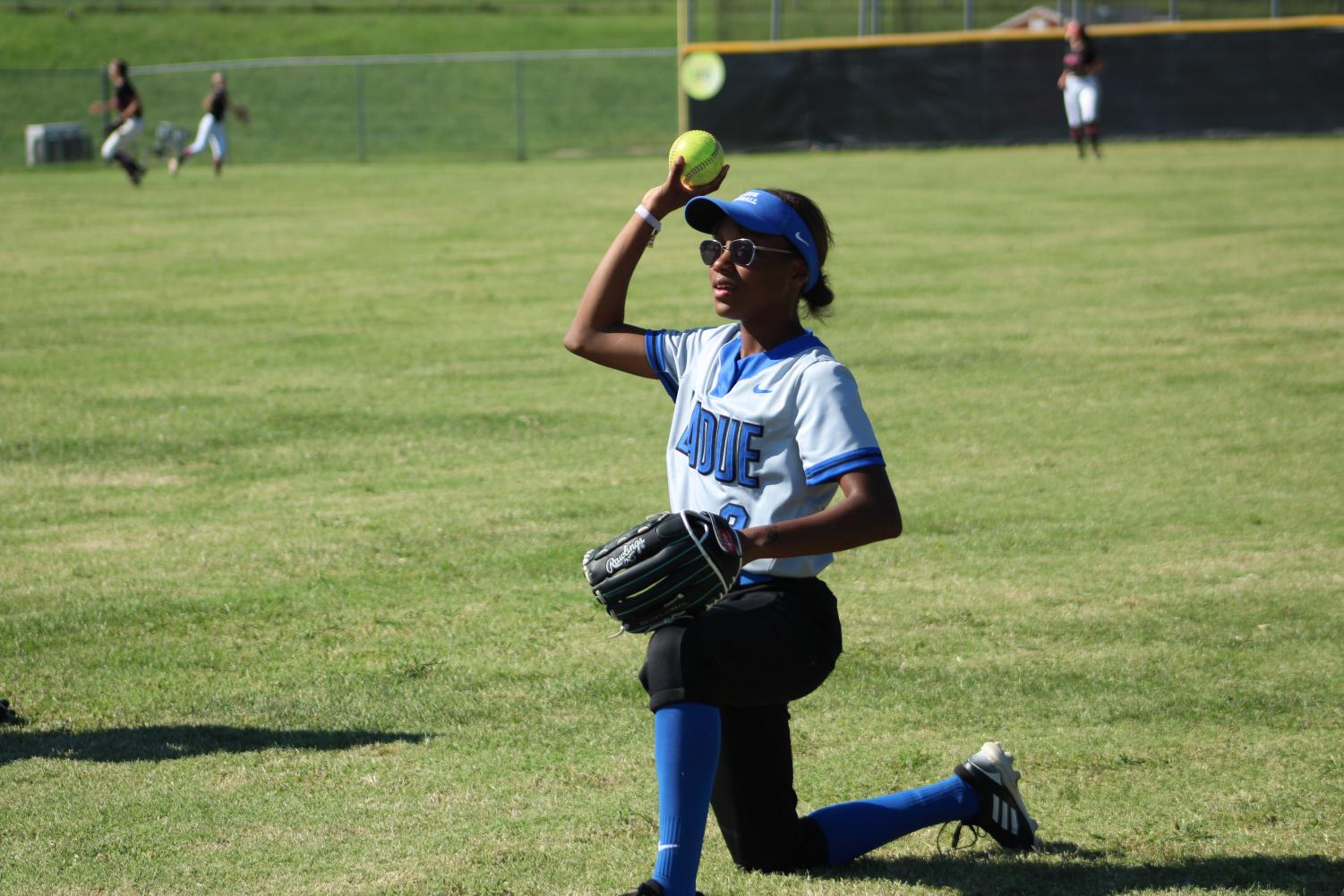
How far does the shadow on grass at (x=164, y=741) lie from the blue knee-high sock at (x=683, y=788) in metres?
1.62

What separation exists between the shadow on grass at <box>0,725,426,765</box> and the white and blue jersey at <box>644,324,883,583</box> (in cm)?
155

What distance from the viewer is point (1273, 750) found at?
15.0 feet

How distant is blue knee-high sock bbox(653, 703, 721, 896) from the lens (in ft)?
10.8

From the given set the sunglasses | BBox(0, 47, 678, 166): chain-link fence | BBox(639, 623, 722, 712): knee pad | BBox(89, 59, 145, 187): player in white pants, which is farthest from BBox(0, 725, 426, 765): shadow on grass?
BBox(0, 47, 678, 166): chain-link fence

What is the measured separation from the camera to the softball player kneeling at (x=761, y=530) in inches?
130

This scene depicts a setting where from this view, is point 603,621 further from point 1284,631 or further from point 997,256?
point 997,256

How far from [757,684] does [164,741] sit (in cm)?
219

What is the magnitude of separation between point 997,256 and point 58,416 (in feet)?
31.4

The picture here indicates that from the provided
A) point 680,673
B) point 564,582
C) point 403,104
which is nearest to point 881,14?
point 403,104

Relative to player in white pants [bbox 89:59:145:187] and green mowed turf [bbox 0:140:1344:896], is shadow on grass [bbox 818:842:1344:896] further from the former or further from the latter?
player in white pants [bbox 89:59:145:187]

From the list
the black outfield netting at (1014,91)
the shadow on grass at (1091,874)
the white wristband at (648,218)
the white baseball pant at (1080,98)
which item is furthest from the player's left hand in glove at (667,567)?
the black outfield netting at (1014,91)

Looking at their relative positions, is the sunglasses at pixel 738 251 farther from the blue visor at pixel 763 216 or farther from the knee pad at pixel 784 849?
the knee pad at pixel 784 849

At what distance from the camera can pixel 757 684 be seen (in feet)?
11.2

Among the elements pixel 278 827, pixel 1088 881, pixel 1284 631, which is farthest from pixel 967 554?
A: pixel 278 827
